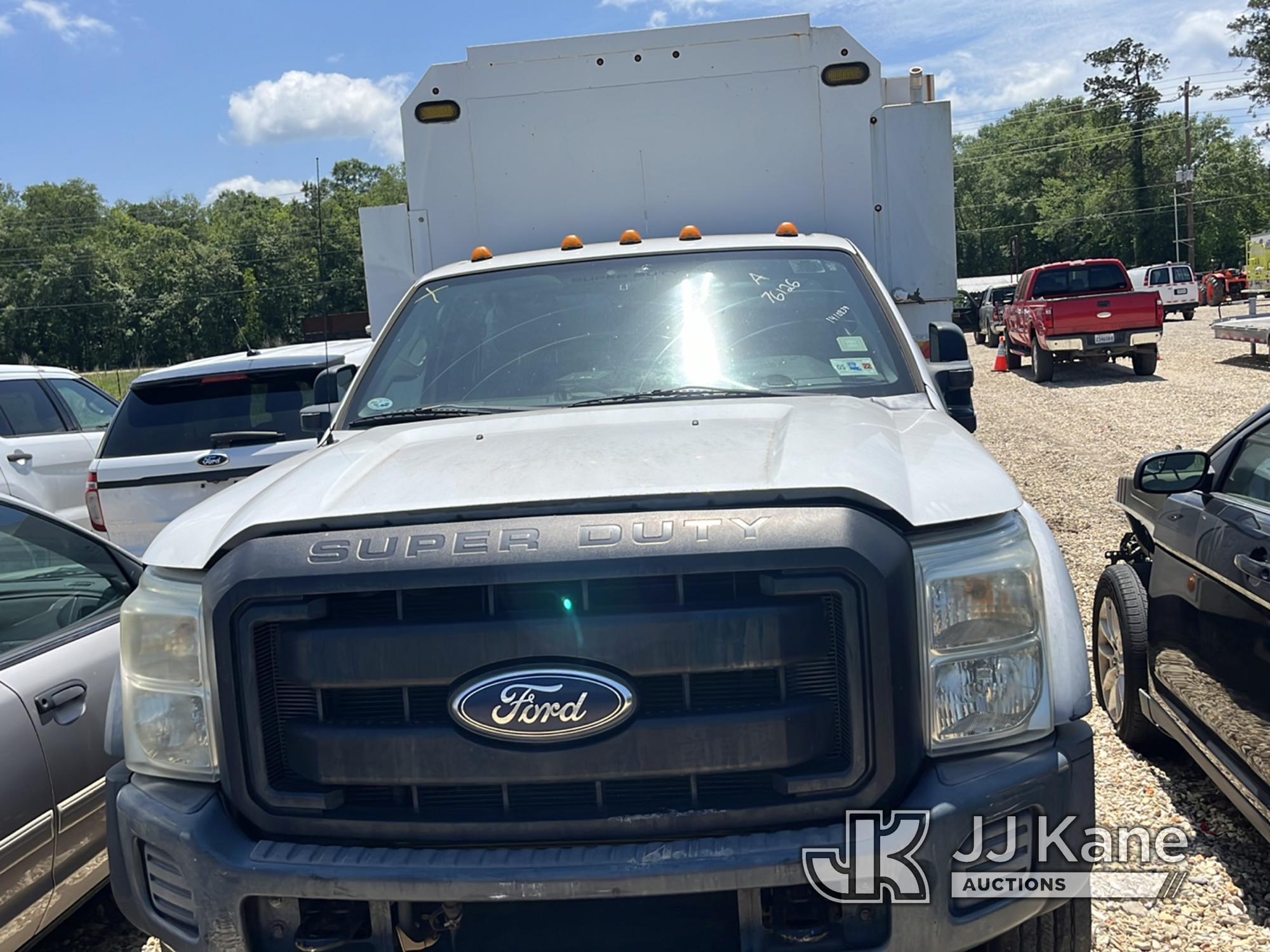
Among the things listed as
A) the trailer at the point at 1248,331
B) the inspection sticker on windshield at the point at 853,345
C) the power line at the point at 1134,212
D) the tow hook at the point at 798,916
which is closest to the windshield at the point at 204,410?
the inspection sticker on windshield at the point at 853,345

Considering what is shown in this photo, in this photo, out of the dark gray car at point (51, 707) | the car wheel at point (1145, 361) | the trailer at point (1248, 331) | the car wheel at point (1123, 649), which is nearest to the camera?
the dark gray car at point (51, 707)

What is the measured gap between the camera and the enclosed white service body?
6.07m

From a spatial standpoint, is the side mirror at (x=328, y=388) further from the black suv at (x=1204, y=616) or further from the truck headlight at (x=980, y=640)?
the black suv at (x=1204, y=616)

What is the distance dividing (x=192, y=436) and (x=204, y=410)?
175mm

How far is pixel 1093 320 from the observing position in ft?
65.6

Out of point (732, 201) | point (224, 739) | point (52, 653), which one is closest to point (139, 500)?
point (52, 653)

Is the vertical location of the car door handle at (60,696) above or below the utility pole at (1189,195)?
below

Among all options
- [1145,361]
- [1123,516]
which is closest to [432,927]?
[1123,516]

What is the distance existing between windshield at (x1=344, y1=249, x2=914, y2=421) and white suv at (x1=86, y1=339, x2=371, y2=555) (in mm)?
2476

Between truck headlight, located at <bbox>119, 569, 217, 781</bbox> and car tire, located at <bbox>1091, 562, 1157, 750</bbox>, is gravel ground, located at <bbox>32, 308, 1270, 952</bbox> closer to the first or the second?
car tire, located at <bbox>1091, 562, 1157, 750</bbox>

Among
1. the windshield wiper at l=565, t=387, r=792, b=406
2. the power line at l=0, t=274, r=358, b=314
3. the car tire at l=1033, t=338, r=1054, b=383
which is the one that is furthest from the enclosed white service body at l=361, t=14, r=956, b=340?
the power line at l=0, t=274, r=358, b=314

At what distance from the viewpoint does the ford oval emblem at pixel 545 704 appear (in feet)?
7.10

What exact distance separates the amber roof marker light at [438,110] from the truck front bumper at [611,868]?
466 cm

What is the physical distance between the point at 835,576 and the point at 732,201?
4377 mm
